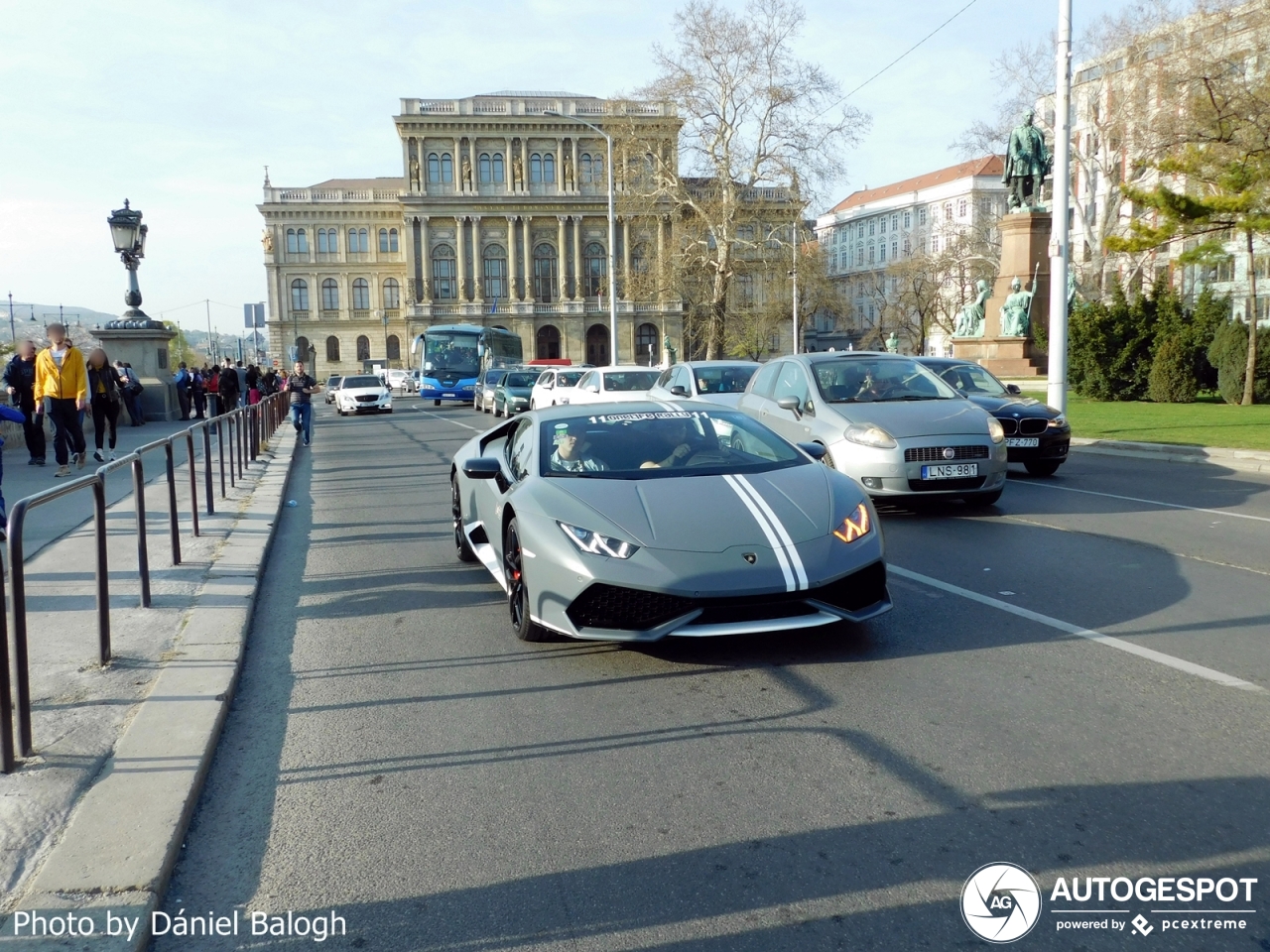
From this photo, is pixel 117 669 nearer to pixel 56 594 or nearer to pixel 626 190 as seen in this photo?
pixel 56 594

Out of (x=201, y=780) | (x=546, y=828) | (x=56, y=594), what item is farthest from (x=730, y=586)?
(x=56, y=594)

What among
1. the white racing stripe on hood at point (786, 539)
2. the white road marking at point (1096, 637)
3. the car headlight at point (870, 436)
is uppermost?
the car headlight at point (870, 436)

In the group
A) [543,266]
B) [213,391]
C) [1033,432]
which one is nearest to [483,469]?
[1033,432]

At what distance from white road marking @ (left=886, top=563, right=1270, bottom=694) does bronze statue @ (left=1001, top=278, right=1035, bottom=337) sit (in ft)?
86.8

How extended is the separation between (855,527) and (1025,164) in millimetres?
33228

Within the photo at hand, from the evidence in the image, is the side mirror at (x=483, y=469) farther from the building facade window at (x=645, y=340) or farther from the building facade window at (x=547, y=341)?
the building facade window at (x=645, y=340)

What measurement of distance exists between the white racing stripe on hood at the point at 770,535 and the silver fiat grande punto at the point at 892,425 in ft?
13.6

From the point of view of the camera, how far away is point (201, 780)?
4.09m

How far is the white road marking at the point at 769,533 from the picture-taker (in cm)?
521

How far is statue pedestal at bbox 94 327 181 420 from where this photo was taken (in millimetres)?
24781

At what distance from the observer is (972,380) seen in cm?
1498

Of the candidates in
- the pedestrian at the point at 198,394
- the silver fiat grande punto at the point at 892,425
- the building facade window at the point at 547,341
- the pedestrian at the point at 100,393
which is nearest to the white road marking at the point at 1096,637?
the silver fiat grande punto at the point at 892,425

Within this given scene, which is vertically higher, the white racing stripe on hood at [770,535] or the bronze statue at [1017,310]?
the bronze statue at [1017,310]

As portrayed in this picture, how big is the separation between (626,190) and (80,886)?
48395 mm
